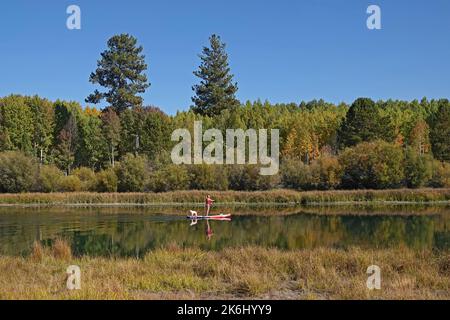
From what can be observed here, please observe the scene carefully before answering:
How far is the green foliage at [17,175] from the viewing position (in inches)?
2475

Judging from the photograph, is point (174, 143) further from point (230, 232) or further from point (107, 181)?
point (230, 232)

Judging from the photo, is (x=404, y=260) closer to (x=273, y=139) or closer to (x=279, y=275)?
(x=279, y=275)

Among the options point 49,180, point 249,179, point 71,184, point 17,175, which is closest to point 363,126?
point 249,179

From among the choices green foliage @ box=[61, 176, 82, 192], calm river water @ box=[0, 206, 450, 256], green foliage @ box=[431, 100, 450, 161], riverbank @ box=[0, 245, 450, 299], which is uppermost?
green foliage @ box=[431, 100, 450, 161]

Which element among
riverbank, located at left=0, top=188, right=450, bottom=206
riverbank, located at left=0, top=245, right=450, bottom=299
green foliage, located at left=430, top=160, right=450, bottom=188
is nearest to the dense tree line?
green foliage, located at left=430, top=160, right=450, bottom=188

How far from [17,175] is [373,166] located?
4309 centimetres

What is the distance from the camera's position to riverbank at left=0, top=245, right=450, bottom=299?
38.5ft

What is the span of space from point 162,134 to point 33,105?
30.3 metres

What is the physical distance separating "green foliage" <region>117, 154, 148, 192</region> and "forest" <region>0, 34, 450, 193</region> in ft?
0.41

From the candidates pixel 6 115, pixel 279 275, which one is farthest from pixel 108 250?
pixel 6 115

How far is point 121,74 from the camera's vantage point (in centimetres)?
7606

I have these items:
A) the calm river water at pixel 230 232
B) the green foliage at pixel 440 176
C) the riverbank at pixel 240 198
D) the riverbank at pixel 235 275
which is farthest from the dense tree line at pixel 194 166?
the riverbank at pixel 235 275

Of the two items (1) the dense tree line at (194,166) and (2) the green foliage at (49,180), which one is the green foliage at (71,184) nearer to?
(1) the dense tree line at (194,166)

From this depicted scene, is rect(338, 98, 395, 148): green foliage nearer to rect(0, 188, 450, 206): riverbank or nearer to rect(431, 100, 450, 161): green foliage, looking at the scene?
rect(431, 100, 450, 161): green foliage
